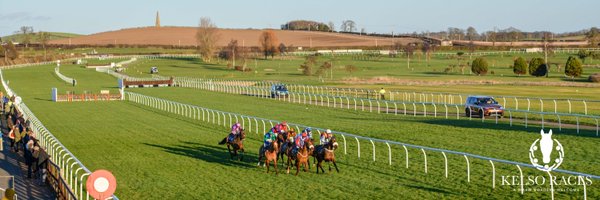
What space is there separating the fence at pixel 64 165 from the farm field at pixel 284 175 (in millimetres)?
878

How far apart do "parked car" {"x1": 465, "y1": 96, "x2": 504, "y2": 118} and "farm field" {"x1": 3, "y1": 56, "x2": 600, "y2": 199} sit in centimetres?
225

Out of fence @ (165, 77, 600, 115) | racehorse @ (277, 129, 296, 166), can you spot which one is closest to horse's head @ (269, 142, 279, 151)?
racehorse @ (277, 129, 296, 166)

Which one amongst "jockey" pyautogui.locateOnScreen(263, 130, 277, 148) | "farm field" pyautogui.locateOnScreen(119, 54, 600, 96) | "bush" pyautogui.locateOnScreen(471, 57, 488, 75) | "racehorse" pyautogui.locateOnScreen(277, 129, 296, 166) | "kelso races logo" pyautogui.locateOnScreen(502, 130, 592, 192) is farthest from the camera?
"bush" pyautogui.locateOnScreen(471, 57, 488, 75)

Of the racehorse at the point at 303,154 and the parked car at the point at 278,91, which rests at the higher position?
the racehorse at the point at 303,154

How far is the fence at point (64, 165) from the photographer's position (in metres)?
18.2

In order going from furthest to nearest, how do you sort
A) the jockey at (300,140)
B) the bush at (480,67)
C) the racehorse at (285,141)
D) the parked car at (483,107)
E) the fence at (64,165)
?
the bush at (480,67), the parked car at (483,107), the racehorse at (285,141), the jockey at (300,140), the fence at (64,165)

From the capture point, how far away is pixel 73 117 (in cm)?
4188

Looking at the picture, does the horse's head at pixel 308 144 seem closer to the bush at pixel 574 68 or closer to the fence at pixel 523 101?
the fence at pixel 523 101

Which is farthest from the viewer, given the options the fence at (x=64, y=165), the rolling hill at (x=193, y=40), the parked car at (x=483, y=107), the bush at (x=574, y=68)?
the rolling hill at (x=193, y=40)

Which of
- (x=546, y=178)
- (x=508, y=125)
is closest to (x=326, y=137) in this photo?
(x=546, y=178)

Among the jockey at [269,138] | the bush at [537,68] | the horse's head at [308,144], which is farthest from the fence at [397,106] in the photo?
the bush at [537,68]

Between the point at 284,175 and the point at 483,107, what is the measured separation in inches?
680

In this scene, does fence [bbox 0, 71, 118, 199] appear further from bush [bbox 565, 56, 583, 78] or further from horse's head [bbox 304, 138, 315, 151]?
bush [bbox 565, 56, 583, 78]

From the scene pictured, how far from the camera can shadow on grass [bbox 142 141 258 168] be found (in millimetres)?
24359
